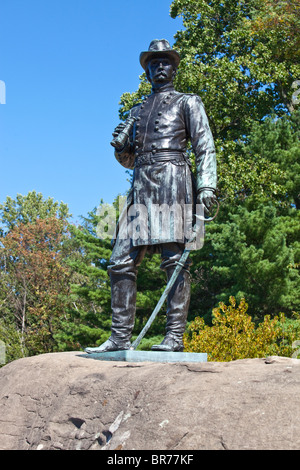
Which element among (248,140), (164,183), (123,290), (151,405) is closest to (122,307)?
(123,290)

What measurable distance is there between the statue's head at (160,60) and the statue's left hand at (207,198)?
3.81 ft

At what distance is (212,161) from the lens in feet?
16.0

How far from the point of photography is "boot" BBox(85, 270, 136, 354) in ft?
15.5

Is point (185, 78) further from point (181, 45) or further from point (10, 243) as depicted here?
point (10, 243)

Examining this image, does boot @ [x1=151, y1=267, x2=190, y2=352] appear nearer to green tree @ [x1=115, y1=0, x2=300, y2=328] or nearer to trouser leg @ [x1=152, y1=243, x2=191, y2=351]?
trouser leg @ [x1=152, y1=243, x2=191, y2=351]

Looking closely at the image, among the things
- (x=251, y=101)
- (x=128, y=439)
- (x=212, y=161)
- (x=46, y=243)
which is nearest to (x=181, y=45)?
(x=251, y=101)

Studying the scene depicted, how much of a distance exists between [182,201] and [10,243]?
24.2 metres

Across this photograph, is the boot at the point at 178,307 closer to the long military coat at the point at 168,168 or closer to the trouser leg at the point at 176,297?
the trouser leg at the point at 176,297

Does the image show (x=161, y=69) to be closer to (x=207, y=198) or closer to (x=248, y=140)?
(x=207, y=198)

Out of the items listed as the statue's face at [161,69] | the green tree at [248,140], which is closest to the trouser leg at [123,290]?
the statue's face at [161,69]

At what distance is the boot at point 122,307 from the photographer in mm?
4723

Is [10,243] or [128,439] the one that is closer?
[128,439]

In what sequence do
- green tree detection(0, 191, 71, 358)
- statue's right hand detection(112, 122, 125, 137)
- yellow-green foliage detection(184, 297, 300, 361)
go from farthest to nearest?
green tree detection(0, 191, 71, 358)
yellow-green foliage detection(184, 297, 300, 361)
statue's right hand detection(112, 122, 125, 137)

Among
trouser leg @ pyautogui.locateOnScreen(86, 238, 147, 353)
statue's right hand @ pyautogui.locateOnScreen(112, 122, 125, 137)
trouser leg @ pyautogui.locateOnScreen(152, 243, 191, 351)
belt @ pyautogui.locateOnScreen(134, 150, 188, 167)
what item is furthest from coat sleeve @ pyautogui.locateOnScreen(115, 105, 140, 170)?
trouser leg @ pyautogui.locateOnScreen(152, 243, 191, 351)
